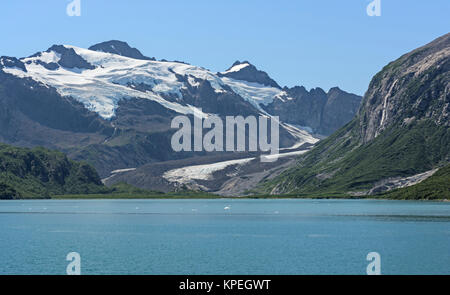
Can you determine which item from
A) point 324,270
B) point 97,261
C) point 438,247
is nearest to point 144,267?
point 97,261

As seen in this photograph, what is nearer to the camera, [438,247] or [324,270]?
[324,270]

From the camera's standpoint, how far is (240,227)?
18000cm

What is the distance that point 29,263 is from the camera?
4274 inches

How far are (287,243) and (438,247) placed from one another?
2893 centimetres

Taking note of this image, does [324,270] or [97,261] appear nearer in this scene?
[324,270]

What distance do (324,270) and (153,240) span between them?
175 ft
